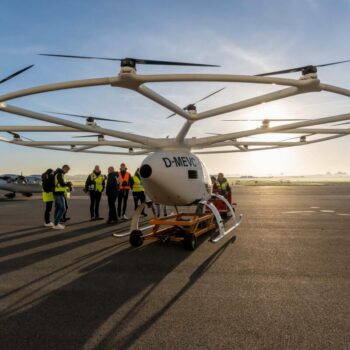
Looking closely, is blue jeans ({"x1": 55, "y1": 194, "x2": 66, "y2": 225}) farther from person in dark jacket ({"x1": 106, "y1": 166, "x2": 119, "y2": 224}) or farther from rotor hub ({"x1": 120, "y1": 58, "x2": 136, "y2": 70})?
rotor hub ({"x1": 120, "y1": 58, "x2": 136, "y2": 70})

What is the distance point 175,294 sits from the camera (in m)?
4.68

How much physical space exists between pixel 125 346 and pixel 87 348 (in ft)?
1.25

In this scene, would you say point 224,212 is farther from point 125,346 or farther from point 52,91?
point 125,346

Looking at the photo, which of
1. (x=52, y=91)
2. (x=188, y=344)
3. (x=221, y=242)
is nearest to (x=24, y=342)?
(x=188, y=344)

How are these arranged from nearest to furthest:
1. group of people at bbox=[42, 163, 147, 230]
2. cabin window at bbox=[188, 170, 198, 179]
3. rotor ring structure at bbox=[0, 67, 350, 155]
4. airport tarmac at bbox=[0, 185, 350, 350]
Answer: airport tarmac at bbox=[0, 185, 350, 350] → rotor ring structure at bbox=[0, 67, 350, 155] → cabin window at bbox=[188, 170, 198, 179] → group of people at bbox=[42, 163, 147, 230]

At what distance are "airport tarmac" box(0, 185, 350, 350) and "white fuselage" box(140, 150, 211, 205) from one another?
1.30 meters

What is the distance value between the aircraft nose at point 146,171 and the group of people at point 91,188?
402 centimetres

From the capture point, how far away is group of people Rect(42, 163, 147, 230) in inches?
419

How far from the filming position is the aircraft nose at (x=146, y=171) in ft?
25.5

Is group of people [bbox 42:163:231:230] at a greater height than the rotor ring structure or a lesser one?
lesser

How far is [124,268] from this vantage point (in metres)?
6.14

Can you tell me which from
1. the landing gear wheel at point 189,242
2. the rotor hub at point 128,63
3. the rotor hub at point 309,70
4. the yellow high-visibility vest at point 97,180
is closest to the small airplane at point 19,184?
the yellow high-visibility vest at point 97,180

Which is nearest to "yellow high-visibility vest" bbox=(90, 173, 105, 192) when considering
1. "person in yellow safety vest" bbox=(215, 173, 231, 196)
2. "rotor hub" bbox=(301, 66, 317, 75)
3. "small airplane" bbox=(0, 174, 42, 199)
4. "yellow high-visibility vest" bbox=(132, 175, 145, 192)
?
"yellow high-visibility vest" bbox=(132, 175, 145, 192)

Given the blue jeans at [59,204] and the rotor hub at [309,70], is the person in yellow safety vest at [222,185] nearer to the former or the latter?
the blue jeans at [59,204]
